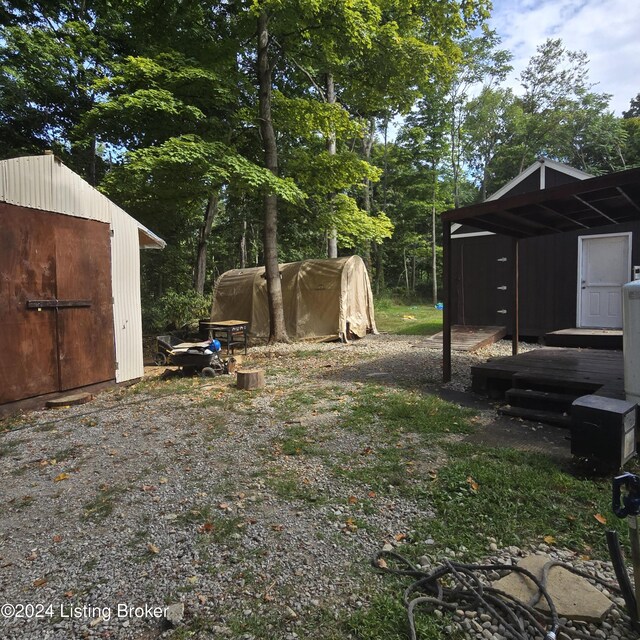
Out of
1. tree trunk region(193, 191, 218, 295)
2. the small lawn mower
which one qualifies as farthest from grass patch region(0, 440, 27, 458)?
tree trunk region(193, 191, 218, 295)

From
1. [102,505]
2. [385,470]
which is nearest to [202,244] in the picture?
[102,505]

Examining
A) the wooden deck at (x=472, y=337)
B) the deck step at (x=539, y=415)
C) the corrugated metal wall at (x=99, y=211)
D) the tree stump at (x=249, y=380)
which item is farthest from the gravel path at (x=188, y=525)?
the wooden deck at (x=472, y=337)

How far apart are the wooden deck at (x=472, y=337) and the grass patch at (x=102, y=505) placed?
24.4ft

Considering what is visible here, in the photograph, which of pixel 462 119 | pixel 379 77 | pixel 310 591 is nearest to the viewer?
pixel 310 591

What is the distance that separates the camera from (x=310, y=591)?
6.64 feet

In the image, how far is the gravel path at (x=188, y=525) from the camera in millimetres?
1914

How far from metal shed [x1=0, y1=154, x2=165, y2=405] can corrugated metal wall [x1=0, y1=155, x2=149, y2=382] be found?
0.01 meters

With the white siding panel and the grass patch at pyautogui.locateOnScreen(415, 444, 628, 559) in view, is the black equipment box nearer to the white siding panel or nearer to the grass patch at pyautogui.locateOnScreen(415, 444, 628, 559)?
the grass patch at pyautogui.locateOnScreen(415, 444, 628, 559)

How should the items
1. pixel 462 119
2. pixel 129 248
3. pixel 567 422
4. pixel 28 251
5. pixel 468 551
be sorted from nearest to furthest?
pixel 468 551, pixel 567 422, pixel 28 251, pixel 129 248, pixel 462 119

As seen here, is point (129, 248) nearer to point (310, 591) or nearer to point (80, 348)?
point (80, 348)

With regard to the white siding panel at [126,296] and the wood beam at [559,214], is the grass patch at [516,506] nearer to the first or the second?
the wood beam at [559,214]

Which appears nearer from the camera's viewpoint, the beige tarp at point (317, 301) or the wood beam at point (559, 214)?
the wood beam at point (559, 214)

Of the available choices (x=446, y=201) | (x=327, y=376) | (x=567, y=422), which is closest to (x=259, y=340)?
(x=327, y=376)

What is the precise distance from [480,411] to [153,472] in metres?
3.70
